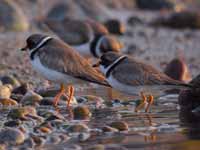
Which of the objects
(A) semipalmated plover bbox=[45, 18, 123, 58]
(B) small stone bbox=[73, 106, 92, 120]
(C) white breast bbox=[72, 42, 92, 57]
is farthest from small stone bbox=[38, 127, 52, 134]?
(C) white breast bbox=[72, 42, 92, 57]

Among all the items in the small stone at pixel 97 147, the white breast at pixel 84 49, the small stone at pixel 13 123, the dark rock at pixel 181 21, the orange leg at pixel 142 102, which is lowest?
the small stone at pixel 97 147

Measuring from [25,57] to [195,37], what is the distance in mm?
5206

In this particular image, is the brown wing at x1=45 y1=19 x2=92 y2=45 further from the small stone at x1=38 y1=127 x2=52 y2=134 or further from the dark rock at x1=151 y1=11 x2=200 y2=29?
the dark rock at x1=151 y1=11 x2=200 y2=29

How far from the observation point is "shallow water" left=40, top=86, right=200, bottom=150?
684 cm

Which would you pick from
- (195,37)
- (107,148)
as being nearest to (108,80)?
(107,148)

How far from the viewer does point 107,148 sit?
21.9ft

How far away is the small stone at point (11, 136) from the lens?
701 cm

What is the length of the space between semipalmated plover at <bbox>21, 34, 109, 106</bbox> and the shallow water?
513 millimetres

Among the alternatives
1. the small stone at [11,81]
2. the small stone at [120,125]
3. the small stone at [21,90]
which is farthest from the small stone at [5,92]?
the small stone at [120,125]

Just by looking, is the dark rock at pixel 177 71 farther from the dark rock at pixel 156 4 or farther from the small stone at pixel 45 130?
the dark rock at pixel 156 4

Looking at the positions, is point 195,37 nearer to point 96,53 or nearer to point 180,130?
point 96,53

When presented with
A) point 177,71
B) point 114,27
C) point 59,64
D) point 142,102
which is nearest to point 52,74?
point 59,64

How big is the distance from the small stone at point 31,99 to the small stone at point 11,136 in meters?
Result: 2.15

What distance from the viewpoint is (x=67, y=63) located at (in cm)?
Answer: 915
